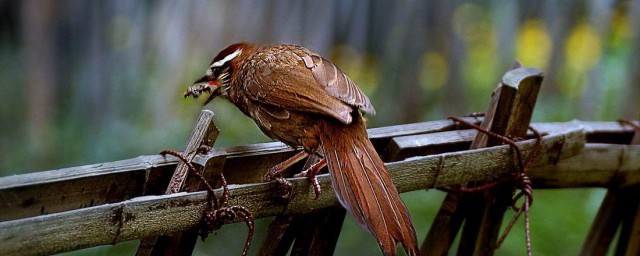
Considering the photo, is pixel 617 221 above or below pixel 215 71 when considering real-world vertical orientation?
below

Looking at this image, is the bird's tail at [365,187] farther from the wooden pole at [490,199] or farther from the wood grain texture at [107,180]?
the wooden pole at [490,199]

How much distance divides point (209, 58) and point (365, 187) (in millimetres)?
2982

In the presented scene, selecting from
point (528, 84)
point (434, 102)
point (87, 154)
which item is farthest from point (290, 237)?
point (434, 102)

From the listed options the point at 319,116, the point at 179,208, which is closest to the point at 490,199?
the point at 319,116

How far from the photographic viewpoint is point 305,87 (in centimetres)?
278

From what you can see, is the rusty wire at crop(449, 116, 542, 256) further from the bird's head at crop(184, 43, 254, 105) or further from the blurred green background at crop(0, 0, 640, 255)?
the blurred green background at crop(0, 0, 640, 255)

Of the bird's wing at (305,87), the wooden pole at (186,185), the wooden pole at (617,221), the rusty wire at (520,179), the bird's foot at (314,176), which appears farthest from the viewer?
the wooden pole at (617,221)

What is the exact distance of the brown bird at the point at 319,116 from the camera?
7.94 ft

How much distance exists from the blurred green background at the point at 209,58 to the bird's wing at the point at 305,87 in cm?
168

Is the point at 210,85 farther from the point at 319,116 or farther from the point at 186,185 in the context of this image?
the point at 186,185

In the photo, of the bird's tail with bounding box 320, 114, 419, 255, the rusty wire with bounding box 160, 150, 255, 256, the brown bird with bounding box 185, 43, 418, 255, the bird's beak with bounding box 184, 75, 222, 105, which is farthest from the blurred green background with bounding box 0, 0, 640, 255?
the rusty wire with bounding box 160, 150, 255, 256

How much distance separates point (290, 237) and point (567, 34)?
12.9ft

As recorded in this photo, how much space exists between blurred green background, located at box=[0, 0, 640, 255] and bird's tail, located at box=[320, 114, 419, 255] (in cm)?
192

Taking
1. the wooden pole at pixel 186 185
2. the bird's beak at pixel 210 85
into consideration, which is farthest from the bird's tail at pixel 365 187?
the bird's beak at pixel 210 85
